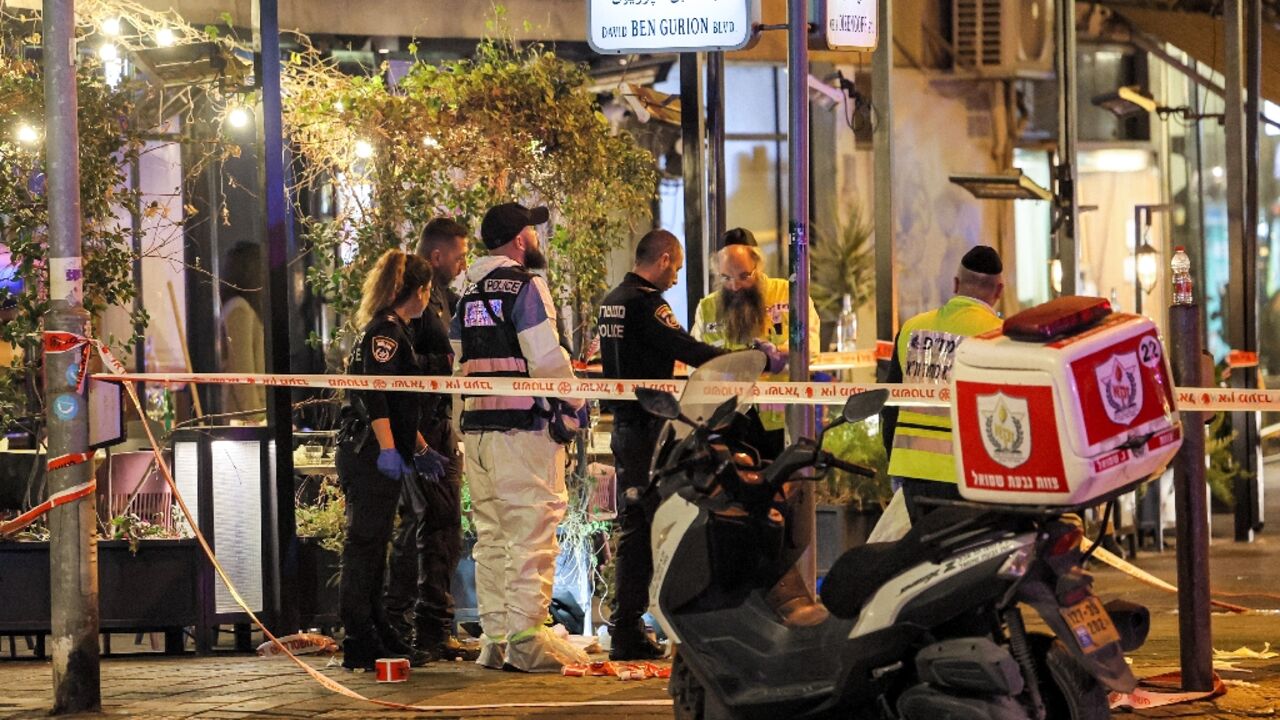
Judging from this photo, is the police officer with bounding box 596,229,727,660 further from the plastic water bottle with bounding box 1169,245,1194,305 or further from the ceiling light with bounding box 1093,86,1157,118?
the ceiling light with bounding box 1093,86,1157,118

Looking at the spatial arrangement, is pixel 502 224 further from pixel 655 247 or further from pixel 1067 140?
pixel 1067 140

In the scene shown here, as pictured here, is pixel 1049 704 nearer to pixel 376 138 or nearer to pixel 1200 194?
pixel 376 138

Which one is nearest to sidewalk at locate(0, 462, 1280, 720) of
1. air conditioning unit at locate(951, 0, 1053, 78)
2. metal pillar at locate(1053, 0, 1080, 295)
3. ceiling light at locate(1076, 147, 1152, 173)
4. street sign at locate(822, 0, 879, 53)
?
street sign at locate(822, 0, 879, 53)

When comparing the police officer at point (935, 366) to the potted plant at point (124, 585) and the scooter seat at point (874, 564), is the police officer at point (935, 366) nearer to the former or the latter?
the scooter seat at point (874, 564)

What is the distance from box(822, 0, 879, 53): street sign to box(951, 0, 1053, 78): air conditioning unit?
11667 millimetres

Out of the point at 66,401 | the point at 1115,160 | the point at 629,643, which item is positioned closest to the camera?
the point at 66,401

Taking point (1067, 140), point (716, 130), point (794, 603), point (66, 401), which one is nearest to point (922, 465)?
point (794, 603)

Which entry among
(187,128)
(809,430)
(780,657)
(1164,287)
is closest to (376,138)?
(187,128)

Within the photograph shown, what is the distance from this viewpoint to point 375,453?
8570 millimetres

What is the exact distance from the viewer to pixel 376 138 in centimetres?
1055

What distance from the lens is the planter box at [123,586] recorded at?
9359 millimetres

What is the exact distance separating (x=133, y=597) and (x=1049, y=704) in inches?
224

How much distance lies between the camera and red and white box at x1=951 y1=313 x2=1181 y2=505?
4945 millimetres

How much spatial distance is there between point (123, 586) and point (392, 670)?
6.11ft
